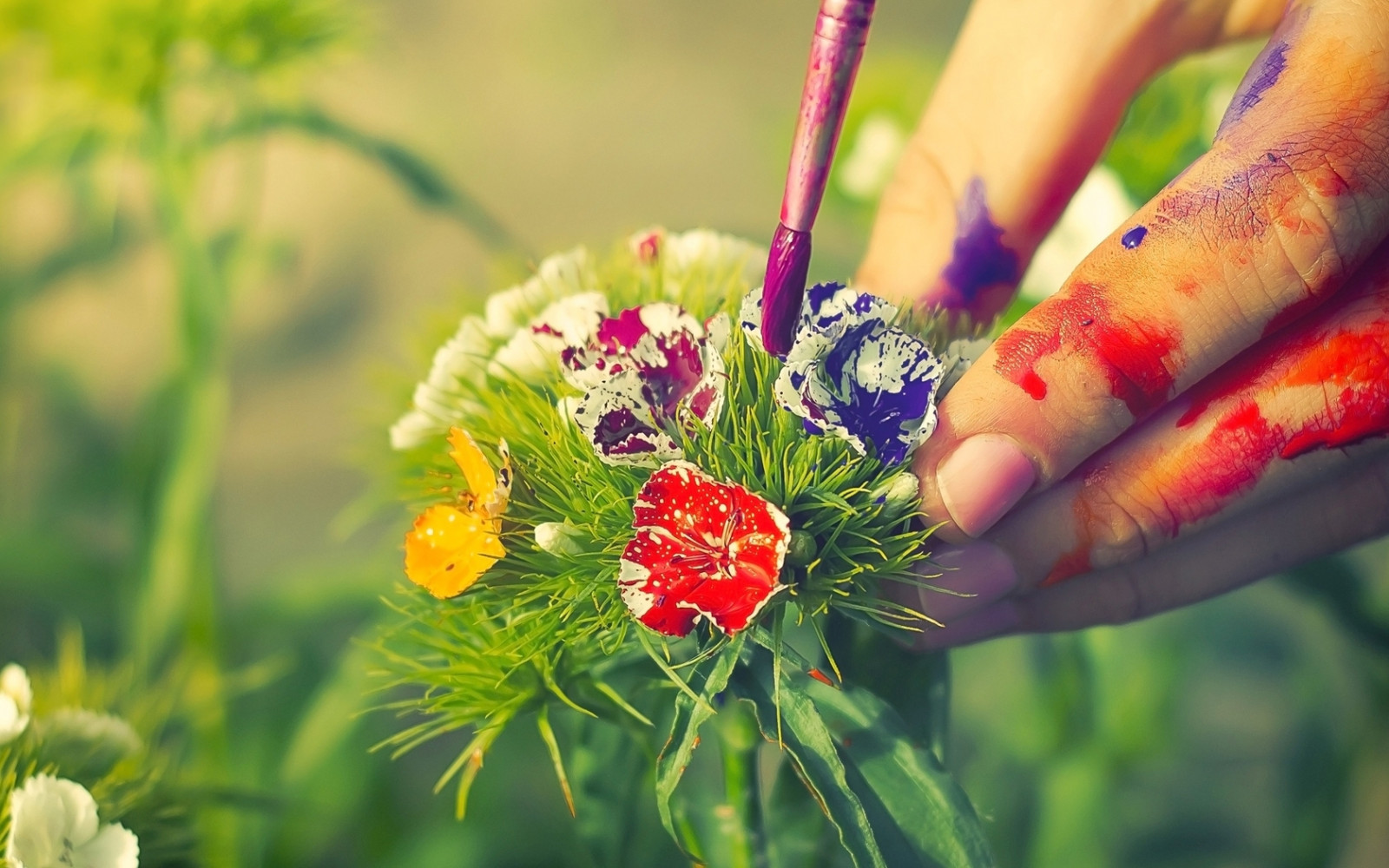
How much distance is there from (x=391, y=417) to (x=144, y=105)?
1.02ft

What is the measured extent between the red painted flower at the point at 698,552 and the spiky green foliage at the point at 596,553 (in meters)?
0.01

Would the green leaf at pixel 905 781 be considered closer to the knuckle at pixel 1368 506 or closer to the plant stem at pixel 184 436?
the knuckle at pixel 1368 506

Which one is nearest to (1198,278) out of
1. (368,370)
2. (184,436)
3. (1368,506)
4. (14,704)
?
(1368,506)

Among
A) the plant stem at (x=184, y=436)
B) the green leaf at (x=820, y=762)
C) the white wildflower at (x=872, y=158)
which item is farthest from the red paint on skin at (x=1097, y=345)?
the plant stem at (x=184, y=436)

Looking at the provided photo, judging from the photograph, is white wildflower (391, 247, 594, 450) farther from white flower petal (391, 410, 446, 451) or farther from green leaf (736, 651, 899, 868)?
green leaf (736, 651, 899, 868)

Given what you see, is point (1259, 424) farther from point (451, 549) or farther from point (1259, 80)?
point (451, 549)

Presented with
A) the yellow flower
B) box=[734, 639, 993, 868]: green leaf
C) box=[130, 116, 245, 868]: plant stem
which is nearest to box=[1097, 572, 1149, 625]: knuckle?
box=[734, 639, 993, 868]: green leaf

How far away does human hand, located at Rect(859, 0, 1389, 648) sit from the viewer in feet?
0.90

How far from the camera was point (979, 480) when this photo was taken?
0.26m

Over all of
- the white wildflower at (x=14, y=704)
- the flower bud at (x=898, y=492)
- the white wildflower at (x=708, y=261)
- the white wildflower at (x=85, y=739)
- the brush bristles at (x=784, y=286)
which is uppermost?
the white wildflower at (x=708, y=261)

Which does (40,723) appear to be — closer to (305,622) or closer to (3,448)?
(305,622)

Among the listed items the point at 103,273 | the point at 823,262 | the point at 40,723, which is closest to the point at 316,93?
the point at 103,273

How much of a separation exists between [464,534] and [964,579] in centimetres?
14

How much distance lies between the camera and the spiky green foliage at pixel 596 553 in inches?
9.9
